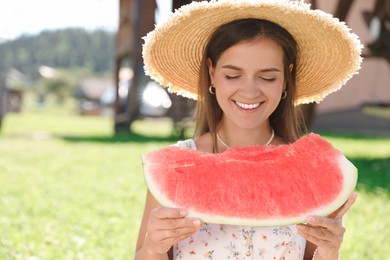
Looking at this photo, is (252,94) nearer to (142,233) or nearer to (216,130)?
(216,130)

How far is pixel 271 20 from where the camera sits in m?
2.00

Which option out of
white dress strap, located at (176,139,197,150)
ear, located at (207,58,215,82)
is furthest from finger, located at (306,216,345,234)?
ear, located at (207,58,215,82)

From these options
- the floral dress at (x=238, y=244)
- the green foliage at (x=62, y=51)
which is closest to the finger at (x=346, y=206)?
the floral dress at (x=238, y=244)

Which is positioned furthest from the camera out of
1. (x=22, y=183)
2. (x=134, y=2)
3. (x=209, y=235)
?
(x=134, y=2)

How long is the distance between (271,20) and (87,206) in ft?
13.0

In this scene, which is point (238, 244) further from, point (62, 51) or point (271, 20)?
point (62, 51)

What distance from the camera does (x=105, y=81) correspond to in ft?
276

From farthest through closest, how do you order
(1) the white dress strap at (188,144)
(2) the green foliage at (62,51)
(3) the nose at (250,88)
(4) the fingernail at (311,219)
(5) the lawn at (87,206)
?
(2) the green foliage at (62,51), (5) the lawn at (87,206), (1) the white dress strap at (188,144), (3) the nose at (250,88), (4) the fingernail at (311,219)

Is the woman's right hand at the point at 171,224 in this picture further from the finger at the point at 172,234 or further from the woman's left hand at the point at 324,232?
the woman's left hand at the point at 324,232

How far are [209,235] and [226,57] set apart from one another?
60 centimetres

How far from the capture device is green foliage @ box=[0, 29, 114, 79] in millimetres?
146500

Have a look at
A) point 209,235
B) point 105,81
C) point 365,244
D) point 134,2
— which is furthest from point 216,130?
point 105,81

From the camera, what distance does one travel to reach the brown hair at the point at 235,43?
1.95m

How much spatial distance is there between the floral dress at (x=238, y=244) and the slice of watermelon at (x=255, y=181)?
0.14 metres
